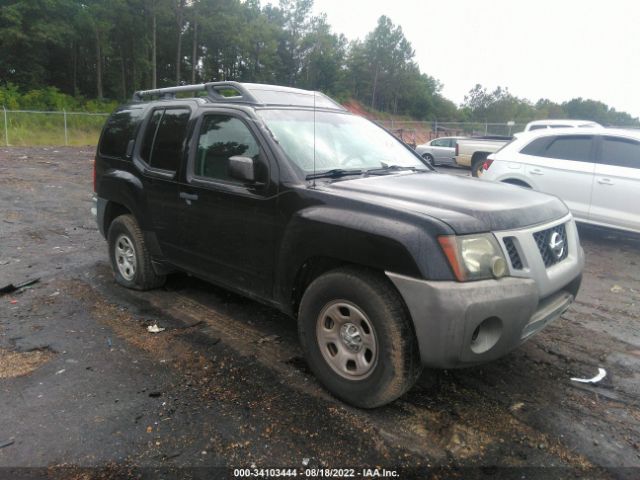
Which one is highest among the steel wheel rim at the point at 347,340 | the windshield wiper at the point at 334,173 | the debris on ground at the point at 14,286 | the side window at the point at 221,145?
the side window at the point at 221,145

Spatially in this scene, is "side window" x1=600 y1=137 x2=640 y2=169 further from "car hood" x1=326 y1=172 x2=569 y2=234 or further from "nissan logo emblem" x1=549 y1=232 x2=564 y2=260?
"nissan logo emblem" x1=549 y1=232 x2=564 y2=260

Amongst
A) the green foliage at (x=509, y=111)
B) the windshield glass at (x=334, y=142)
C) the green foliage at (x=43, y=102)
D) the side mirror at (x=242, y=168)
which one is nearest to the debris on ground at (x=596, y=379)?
the windshield glass at (x=334, y=142)

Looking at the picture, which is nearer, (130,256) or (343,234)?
(343,234)

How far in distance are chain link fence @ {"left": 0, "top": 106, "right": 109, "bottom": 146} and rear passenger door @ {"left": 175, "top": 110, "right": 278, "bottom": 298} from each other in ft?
68.8

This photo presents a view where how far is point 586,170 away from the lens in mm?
7465

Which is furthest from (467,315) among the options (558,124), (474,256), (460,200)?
(558,124)

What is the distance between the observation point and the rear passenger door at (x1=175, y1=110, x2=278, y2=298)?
352 centimetres

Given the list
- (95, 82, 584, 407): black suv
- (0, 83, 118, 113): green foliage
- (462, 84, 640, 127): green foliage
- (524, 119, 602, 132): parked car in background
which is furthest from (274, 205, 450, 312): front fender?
(462, 84, 640, 127): green foliage

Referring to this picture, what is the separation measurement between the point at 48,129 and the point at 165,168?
2330 centimetres

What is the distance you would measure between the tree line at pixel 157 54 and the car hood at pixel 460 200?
27.3 meters

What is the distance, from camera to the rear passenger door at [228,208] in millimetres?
3521

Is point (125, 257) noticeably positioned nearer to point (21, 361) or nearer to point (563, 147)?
point (21, 361)

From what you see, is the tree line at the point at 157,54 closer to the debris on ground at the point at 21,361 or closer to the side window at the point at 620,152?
the side window at the point at 620,152

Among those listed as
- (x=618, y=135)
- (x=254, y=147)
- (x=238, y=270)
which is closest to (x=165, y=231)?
(x=238, y=270)
